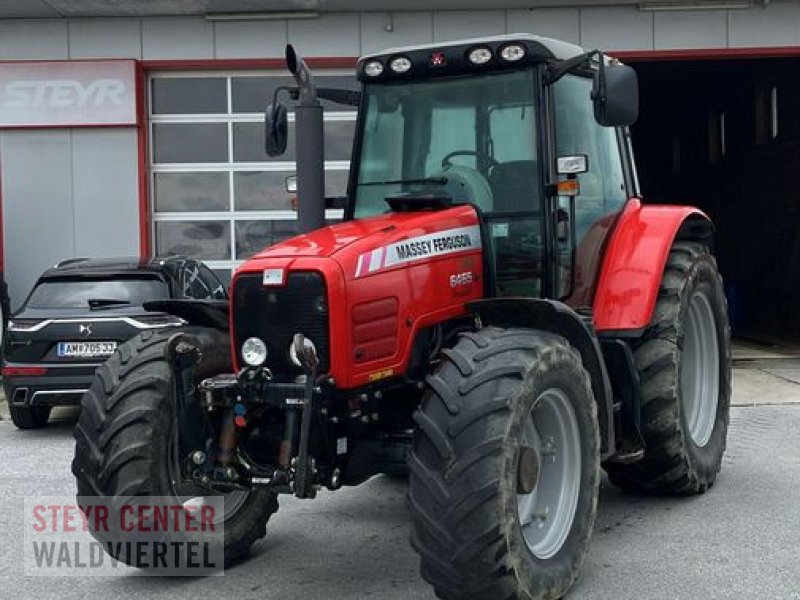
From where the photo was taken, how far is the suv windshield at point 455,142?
17.0 ft

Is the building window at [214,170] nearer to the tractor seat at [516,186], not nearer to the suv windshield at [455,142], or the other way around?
the suv windshield at [455,142]

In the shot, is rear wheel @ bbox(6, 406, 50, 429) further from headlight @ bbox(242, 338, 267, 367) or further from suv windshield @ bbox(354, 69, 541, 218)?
headlight @ bbox(242, 338, 267, 367)

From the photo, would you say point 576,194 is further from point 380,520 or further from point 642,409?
point 380,520

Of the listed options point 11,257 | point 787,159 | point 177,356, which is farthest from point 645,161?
point 177,356

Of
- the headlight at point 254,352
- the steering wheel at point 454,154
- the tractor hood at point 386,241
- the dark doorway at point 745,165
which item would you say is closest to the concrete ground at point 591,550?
the headlight at point 254,352

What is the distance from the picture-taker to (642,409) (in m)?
5.69

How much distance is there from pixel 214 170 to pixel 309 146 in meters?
8.66

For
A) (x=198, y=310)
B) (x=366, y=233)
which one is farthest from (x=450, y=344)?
(x=198, y=310)

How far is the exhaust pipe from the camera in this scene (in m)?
5.30

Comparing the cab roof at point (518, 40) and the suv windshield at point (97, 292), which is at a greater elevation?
the cab roof at point (518, 40)

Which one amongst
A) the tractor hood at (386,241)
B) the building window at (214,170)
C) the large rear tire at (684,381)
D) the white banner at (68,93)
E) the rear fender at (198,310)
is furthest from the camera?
the building window at (214,170)

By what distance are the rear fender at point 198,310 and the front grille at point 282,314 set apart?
1.82ft

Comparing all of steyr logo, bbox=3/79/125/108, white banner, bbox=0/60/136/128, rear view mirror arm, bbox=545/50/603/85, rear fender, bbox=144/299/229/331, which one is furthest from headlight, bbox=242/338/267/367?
steyr logo, bbox=3/79/125/108

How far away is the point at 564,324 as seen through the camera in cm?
464
